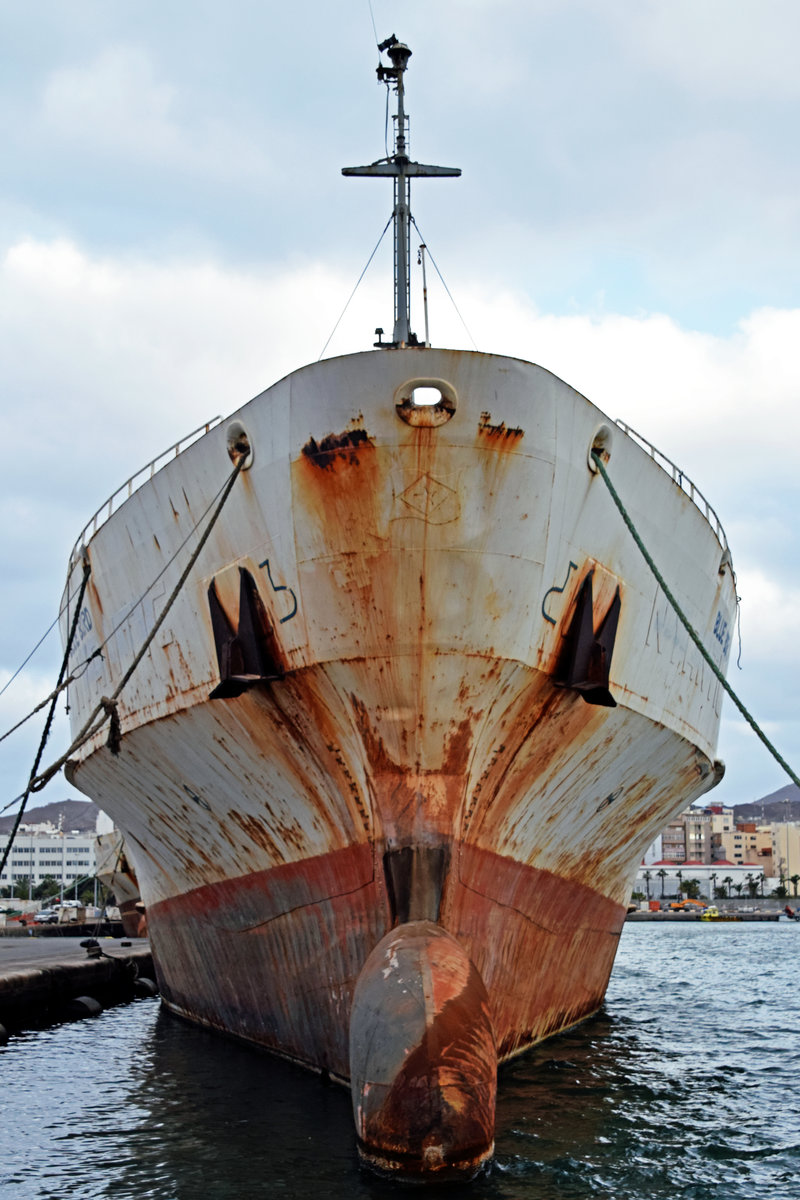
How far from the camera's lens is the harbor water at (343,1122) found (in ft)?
20.3

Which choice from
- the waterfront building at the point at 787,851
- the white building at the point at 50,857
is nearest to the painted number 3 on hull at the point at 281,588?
the white building at the point at 50,857

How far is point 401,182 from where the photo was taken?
11.5m

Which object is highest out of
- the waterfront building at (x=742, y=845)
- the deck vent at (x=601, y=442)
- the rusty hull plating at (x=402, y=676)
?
the deck vent at (x=601, y=442)

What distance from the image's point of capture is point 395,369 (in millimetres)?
7547

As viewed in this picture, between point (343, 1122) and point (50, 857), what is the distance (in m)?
129

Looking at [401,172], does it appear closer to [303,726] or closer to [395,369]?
[395,369]

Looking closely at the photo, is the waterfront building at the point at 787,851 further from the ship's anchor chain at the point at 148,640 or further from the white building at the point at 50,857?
the ship's anchor chain at the point at 148,640

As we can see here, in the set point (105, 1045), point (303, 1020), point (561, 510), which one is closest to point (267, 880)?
point (303, 1020)

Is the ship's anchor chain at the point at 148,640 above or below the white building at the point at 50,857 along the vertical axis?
above

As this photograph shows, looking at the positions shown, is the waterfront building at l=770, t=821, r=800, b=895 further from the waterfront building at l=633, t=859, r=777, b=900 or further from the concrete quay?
the concrete quay

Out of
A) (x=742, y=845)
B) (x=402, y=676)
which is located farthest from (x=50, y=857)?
(x=402, y=676)

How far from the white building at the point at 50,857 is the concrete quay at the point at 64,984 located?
110 metres

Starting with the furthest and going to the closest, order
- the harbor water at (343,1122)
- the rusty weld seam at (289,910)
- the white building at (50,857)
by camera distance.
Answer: the white building at (50,857) → the rusty weld seam at (289,910) → the harbor water at (343,1122)

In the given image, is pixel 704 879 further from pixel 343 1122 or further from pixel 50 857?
pixel 343 1122
